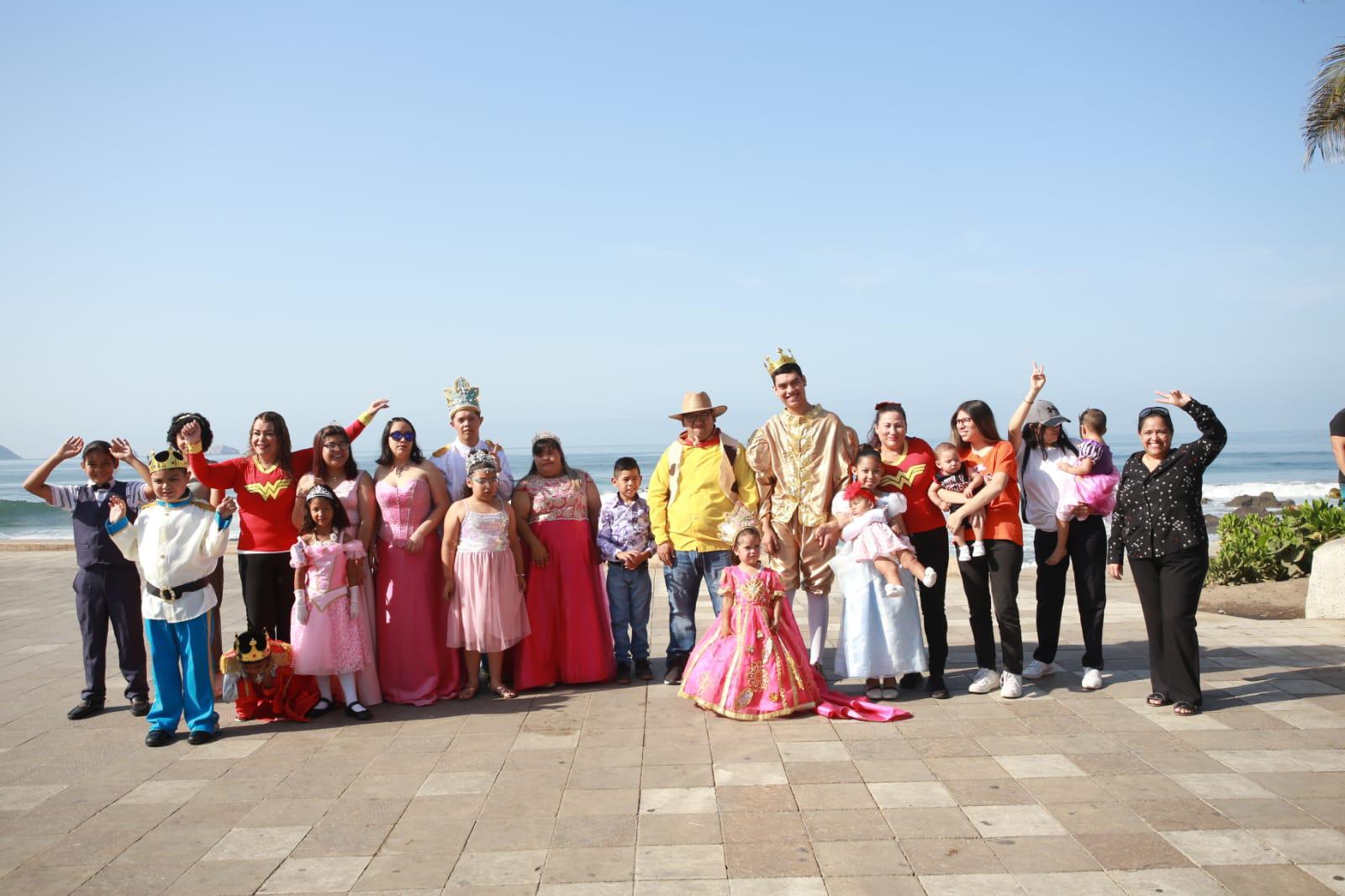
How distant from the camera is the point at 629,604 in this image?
6.26 m

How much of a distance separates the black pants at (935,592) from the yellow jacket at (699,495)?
1.04 metres

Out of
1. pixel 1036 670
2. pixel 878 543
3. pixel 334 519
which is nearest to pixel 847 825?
pixel 878 543

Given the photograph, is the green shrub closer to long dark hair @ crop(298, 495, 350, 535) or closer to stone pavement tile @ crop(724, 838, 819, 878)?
stone pavement tile @ crop(724, 838, 819, 878)

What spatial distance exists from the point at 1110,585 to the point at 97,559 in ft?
32.6

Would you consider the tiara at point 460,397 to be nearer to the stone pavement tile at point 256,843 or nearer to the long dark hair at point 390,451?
the long dark hair at point 390,451

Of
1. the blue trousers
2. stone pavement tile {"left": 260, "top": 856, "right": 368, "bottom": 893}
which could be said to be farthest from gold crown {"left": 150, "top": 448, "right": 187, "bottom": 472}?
stone pavement tile {"left": 260, "top": 856, "right": 368, "bottom": 893}

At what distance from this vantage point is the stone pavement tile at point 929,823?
361 cm

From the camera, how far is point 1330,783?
4.05 meters

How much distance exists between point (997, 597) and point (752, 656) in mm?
1530

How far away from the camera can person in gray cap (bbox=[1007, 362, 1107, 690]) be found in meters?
5.81

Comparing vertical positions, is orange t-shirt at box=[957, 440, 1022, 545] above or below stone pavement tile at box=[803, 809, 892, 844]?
above

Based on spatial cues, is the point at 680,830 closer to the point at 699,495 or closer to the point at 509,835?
the point at 509,835

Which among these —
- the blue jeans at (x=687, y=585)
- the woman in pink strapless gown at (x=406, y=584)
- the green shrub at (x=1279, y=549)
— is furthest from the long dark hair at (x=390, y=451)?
the green shrub at (x=1279, y=549)

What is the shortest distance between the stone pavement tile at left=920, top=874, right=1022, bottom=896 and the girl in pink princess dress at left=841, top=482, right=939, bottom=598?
2328 mm
